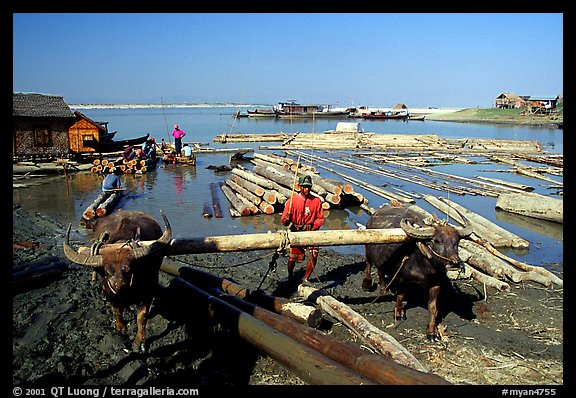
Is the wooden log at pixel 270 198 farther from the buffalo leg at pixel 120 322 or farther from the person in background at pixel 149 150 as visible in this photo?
the person in background at pixel 149 150

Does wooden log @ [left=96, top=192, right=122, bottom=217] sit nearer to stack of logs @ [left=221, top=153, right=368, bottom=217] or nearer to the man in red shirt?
stack of logs @ [left=221, top=153, right=368, bottom=217]

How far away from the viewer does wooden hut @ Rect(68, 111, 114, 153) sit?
25.4m

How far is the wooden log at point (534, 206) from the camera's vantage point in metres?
14.8

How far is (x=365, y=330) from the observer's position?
21.3 feet

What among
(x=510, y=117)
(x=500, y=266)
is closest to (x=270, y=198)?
(x=500, y=266)

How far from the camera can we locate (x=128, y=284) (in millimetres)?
5766

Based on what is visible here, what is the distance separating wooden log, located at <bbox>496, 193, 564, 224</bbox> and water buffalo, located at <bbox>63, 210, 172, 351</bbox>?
44.3 feet

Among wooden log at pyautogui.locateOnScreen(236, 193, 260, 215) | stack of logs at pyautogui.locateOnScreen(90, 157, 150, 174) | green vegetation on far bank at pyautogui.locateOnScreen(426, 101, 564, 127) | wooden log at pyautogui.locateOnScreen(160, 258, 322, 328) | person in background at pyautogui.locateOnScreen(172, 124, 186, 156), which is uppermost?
green vegetation on far bank at pyautogui.locateOnScreen(426, 101, 564, 127)

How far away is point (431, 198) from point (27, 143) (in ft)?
69.8

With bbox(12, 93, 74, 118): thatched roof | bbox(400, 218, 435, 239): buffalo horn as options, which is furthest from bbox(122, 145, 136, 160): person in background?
bbox(400, 218, 435, 239): buffalo horn
